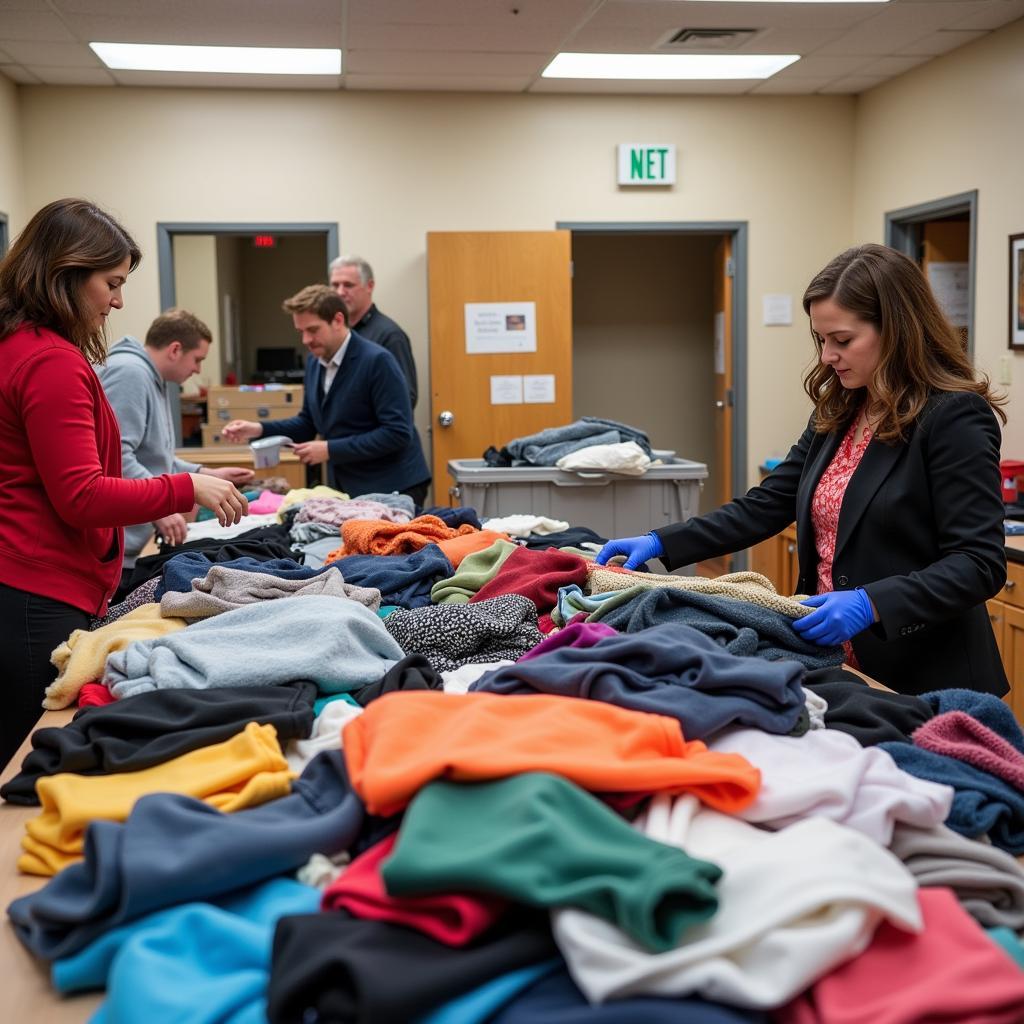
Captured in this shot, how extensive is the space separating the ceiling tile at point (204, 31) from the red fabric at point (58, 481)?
3.41 m

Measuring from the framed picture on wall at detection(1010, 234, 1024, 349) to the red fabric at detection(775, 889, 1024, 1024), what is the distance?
4.63 m

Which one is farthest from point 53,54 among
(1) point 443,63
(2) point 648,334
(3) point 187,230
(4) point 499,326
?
(2) point 648,334

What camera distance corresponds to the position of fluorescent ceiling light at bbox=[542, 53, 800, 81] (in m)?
5.72

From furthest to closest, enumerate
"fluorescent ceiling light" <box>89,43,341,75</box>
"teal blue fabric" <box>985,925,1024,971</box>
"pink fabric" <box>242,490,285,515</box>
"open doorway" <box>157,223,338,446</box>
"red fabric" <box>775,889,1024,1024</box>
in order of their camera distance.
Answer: "open doorway" <box>157,223,338,446</box>, "fluorescent ceiling light" <box>89,43,341,75</box>, "pink fabric" <box>242,490,285,515</box>, "teal blue fabric" <box>985,925,1024,971</box>, "red fabric" <box>775,889,1024,1024</box>

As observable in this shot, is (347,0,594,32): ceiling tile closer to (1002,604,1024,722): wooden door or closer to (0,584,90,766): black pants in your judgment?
(1002,604,1024,722): wooden door

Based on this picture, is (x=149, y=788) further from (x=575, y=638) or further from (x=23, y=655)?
(x=23, y=655)

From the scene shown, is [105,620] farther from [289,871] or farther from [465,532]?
[289,871]

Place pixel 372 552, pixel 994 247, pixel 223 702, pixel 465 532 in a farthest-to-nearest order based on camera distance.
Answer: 1. pixel 994 247
2. pixel 465 532
3. pixel 372 552
4. pixel 223 702

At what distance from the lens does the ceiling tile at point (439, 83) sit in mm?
5949

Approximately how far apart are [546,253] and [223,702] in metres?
4.89

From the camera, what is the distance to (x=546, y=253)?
605cm

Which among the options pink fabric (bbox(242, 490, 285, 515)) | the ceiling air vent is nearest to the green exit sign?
the ceiling air vent

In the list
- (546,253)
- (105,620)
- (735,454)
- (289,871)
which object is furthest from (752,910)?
(735,454)

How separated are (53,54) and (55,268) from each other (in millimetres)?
A: 3907
